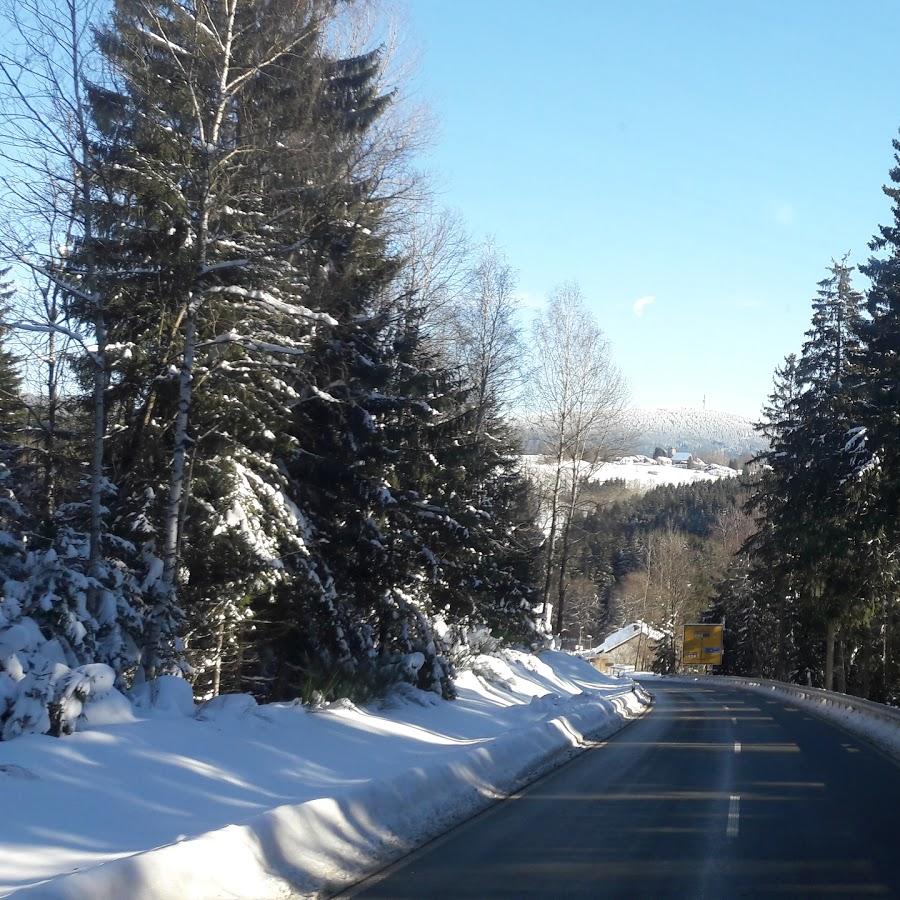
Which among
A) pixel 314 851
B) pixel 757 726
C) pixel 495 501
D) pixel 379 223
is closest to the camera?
pixel 314 851

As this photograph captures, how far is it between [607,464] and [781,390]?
9.62m

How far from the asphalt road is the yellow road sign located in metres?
52.9

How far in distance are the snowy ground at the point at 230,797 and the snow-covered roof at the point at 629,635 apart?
263ft

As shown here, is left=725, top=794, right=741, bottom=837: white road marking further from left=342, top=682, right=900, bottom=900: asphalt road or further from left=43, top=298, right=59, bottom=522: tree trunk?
left=43, top=298, right=59, bottom=522: tree trunk

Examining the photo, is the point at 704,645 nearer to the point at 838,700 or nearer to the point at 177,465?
the point at 838,700

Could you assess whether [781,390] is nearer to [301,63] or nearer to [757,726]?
[757,726]

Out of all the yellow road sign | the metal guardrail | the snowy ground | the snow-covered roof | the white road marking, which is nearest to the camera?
the snowy ground

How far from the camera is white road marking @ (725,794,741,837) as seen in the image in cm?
996

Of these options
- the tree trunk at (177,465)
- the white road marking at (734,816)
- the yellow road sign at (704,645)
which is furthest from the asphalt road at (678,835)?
the yellow road sign at (704,645)

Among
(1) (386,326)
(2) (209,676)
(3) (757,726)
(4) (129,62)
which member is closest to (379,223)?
(1) (386,326)

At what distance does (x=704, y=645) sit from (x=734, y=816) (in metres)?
60.8

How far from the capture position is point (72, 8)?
38.7 feet

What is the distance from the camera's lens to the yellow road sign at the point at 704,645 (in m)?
68.4

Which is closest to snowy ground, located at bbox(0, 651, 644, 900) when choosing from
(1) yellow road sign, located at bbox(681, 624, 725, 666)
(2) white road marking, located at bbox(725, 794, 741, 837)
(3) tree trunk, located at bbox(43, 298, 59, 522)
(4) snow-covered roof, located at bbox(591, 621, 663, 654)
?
(2) white road marking, located at bbox(725, 794, 741, 837)
